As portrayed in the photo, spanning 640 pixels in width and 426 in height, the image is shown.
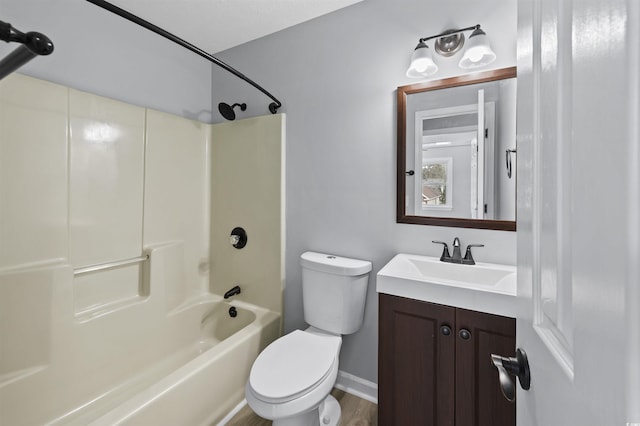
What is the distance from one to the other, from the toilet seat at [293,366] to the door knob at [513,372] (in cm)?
85

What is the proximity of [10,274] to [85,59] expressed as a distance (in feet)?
4.07

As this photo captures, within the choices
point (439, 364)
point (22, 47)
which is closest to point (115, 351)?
point (22, 47)

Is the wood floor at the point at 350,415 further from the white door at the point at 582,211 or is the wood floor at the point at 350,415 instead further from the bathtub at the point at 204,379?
the white door at the point at 582,211

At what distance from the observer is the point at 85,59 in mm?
1633

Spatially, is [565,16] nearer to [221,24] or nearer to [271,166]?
[271,166]

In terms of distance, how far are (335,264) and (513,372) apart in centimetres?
107

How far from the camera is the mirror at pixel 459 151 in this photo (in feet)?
4.41

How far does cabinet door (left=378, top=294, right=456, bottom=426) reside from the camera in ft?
3.71

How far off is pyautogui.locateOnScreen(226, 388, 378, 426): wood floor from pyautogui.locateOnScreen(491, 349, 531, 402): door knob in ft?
4.12

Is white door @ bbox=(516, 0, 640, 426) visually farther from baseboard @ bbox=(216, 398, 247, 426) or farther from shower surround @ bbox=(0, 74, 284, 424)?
baseboard @ bbox=(216, 398, 247, 426)

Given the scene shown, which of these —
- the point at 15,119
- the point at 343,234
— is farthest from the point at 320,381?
the point at 15,119

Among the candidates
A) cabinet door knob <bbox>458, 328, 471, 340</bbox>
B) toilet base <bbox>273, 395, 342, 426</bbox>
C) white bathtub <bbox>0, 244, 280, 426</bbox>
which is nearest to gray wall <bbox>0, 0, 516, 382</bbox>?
toilet base <bbox>273, 395, 342, 426</bbox>

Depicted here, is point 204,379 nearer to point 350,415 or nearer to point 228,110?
point 350,415

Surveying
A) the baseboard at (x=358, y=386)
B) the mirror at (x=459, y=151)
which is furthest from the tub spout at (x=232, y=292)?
the mirror at (x=459, y=151)
